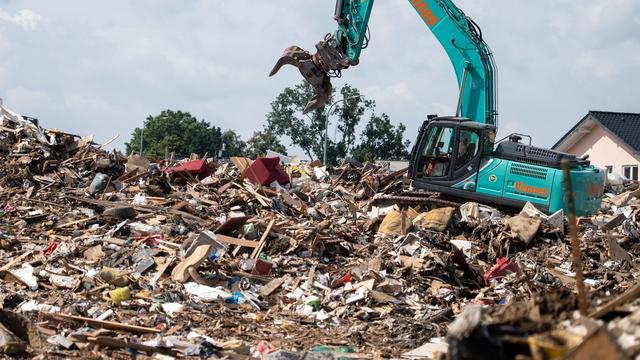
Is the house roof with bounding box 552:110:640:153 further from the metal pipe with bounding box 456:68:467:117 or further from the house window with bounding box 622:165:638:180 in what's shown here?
the metal pipe with bounding box 456:68:467:117

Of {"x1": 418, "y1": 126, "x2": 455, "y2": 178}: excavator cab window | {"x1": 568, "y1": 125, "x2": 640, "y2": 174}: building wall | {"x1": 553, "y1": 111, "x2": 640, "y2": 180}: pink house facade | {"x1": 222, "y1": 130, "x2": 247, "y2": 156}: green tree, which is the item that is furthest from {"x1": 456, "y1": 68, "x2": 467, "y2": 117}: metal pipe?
{"x1": 222, "y1": 130, "x2": 247, "y2": 156}: green tree

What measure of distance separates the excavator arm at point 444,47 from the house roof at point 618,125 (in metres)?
19.9

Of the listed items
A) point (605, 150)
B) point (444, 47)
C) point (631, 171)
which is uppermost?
point (605, 150)

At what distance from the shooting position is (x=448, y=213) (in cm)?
1230

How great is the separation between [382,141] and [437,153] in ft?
173

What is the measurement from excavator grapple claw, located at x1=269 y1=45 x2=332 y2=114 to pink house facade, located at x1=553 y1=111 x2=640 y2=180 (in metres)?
21.0

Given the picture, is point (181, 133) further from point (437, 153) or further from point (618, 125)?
point (437, 153)

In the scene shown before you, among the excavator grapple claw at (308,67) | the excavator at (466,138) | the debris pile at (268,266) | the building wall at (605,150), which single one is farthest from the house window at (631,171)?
the excavator grapple claw at (308,67)

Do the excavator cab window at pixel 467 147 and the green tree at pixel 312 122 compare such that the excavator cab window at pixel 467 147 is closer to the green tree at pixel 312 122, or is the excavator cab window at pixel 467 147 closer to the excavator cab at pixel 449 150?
the excavator cab at pixel 449 150

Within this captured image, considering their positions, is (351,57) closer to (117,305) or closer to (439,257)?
(439,257)

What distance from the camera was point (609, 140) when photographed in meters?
32.8


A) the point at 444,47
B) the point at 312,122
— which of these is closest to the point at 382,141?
the point at 312,122

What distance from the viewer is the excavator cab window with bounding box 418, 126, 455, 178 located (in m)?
13.2

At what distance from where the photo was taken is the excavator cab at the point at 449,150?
12984 mm
